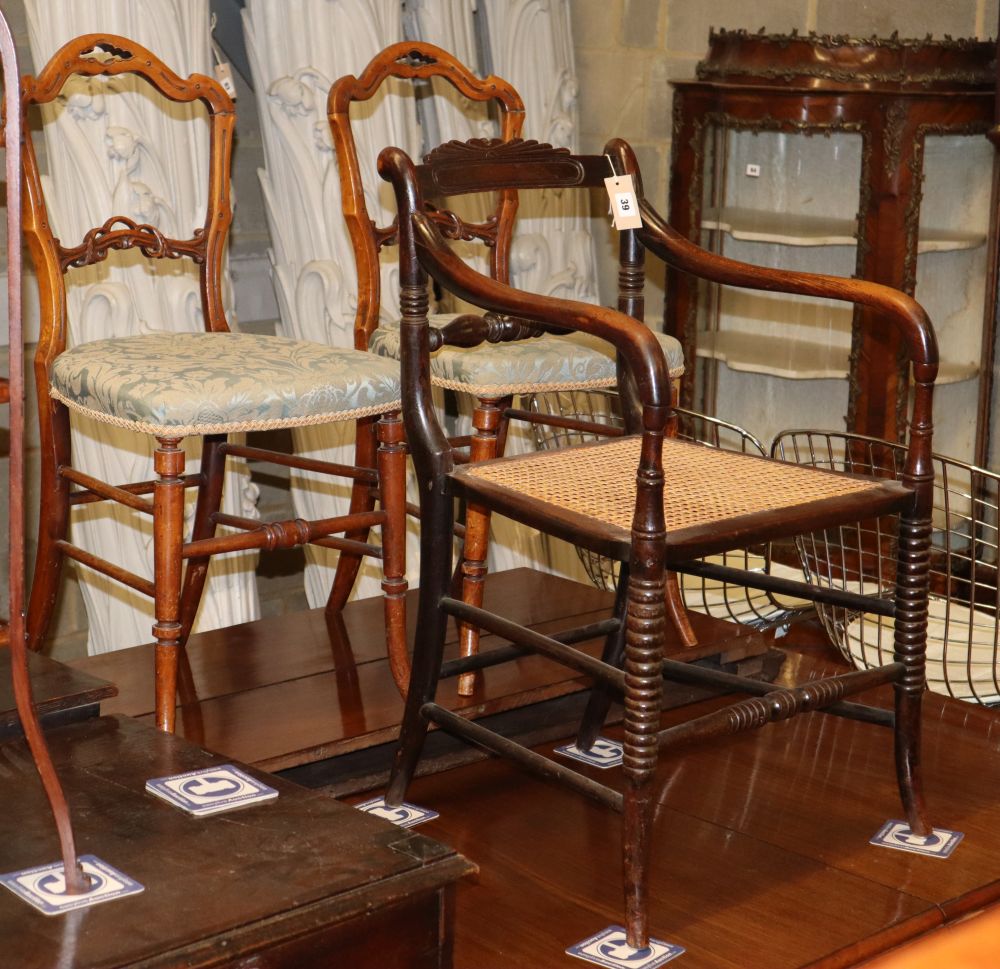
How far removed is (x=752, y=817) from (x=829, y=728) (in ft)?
1.21

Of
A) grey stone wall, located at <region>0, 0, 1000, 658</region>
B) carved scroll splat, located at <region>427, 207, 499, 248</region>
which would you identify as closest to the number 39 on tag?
carved scroll splat, located at <region>427, 207, 499, 248</region>

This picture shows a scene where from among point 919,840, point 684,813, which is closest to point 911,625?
point 919,840

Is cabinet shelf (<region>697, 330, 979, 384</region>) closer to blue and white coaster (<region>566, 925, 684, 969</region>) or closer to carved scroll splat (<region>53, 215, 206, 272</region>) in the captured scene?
carved scroll splat (<region>53, 215, 206, 272</region>)

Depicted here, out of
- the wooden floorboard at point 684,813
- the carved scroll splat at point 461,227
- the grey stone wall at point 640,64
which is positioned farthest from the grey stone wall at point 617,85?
the carved scroll splat at point 461,227

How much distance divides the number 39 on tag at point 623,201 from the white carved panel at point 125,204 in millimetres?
925

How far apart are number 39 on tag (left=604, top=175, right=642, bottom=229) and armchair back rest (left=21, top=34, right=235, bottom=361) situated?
651 millimetres

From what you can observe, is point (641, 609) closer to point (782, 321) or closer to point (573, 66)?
point (782, 321)

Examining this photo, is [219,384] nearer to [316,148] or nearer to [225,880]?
[225,880]

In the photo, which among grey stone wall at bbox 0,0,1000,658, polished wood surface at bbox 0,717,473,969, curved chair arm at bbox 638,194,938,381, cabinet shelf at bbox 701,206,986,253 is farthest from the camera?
grey stone wall at bbox 0,0,1000,658

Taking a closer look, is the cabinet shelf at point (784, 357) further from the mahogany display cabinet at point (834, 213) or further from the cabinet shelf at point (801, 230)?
the cabinet shelf at point (801, 230)

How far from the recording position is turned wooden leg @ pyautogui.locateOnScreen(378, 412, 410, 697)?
2.11 meters

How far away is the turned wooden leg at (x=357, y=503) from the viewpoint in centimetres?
239

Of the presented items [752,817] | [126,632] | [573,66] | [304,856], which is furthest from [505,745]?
[573,66]

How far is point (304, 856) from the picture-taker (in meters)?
1.48
